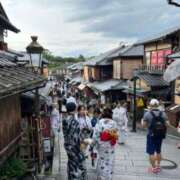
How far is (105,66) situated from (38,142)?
26139 millimetres

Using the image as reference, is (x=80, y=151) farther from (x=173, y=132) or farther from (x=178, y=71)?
(x=173, y=132)

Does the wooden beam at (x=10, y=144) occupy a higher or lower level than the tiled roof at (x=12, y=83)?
lower

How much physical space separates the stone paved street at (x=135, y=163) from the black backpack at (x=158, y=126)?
109cm

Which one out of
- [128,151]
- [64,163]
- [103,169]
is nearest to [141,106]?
[128,151]

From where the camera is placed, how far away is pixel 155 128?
8.25m

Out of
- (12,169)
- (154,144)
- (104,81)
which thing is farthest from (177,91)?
(104,81)

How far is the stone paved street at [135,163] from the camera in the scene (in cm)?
829

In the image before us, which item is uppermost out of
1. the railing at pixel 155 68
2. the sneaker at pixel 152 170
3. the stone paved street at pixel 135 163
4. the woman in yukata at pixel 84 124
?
the railing at pixel 155 68

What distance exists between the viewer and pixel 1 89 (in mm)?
4430

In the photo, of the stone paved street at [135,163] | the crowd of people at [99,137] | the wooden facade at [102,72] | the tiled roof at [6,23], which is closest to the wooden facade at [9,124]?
the crowd of people at [99,137]

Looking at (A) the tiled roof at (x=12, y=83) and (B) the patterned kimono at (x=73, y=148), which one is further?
(B) the patterned kimono at (x=73, y=148)

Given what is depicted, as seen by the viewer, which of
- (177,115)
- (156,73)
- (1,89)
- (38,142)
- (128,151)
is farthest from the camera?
(156,73)

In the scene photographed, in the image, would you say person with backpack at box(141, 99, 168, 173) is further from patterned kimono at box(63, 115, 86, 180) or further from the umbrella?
the umbrella

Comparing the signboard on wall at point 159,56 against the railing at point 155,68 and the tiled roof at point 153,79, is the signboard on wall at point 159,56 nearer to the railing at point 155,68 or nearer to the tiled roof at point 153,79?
the railing at point 155,68
